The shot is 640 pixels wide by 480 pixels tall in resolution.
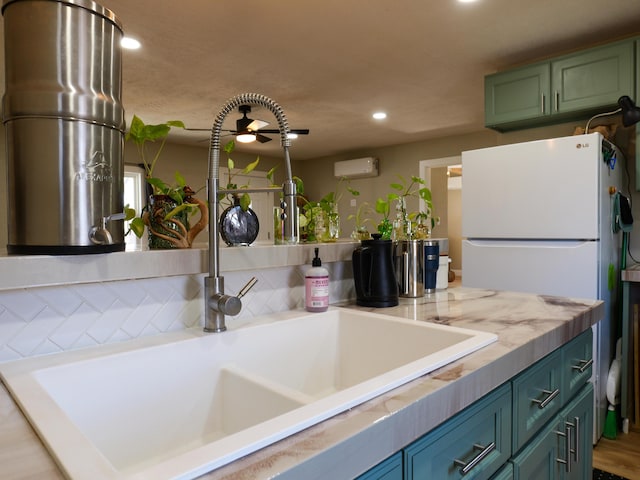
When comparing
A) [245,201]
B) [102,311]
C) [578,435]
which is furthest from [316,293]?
[578,435]

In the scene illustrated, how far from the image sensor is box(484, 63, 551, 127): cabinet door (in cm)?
280

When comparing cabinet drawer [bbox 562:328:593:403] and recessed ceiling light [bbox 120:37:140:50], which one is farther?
recessed ceiling light [bbox 120:37:140:50]

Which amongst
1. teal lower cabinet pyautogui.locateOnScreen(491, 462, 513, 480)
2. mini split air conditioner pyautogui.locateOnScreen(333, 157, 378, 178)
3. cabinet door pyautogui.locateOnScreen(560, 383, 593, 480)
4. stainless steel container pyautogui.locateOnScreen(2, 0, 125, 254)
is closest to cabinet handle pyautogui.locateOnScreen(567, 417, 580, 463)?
cabinet door pyautogui.locateOnScreen(560, 383, 593, 480)

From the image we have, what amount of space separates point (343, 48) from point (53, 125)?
2.50 m

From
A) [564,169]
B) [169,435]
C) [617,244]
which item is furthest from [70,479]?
[617,244]

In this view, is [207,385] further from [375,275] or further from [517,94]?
[517,94]

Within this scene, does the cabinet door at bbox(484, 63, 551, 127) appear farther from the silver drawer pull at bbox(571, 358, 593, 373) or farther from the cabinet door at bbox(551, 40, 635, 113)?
the silver drawer pull at bbox(571, 358, 593, 373)

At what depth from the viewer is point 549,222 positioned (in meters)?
2.38

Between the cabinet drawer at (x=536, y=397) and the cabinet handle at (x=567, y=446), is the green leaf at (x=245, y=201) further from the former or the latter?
the cabinet handle at (x=567, y=446)

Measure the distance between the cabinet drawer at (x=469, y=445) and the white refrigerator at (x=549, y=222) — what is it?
1.68 metres

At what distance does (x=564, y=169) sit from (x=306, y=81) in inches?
82.8

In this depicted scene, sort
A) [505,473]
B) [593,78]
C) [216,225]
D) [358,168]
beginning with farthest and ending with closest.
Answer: [358,168] → [593,78] → [216,225] → [505,473]

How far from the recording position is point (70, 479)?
415mm

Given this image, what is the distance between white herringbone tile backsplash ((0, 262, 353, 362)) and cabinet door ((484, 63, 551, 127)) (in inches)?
96.9
